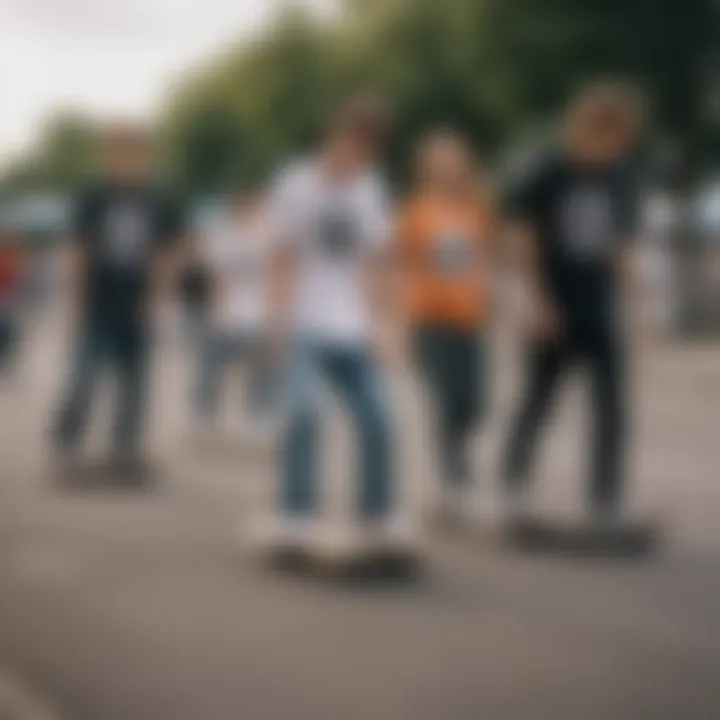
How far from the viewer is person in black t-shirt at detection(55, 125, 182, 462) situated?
9.93 meters

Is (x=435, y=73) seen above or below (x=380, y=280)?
above

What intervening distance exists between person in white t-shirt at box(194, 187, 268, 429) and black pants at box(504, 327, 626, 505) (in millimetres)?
4434

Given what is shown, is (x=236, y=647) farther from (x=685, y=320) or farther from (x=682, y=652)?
(x=685, y=320)

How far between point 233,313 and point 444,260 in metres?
4.22

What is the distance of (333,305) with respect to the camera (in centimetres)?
705

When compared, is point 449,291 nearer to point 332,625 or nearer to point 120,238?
point 120,238

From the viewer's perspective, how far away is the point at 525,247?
764cm

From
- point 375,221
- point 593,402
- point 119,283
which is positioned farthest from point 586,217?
point 119,283

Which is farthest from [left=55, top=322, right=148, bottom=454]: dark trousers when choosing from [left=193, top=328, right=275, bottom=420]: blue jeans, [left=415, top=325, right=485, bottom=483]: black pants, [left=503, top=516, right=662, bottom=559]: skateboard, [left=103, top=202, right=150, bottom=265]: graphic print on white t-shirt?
[left=503, top=516, right=662, bottom=559]: skateboard

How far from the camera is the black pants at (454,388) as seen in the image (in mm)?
8305

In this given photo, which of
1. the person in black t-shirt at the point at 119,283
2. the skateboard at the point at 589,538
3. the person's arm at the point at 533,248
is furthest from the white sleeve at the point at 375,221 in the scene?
the person in black t-shirt at the point at 119,283

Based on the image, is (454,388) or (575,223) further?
(454,388)

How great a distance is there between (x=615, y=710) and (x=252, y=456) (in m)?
6.87

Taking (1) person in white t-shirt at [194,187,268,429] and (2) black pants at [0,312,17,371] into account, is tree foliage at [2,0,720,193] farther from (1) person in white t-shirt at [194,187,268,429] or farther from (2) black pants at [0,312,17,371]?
(2) black pants at [0,312,17,371]
